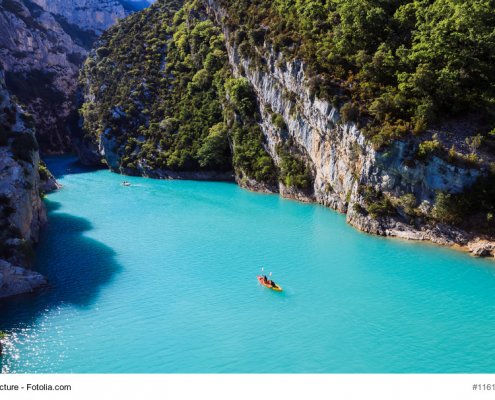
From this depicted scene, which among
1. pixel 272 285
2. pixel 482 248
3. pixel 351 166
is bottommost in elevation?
pixel 272 285

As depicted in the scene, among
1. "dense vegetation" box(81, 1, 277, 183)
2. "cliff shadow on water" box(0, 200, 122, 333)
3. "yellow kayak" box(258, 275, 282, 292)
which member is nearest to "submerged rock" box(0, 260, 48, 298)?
"cliff shadow on water" box(0, 200, 122, 333)

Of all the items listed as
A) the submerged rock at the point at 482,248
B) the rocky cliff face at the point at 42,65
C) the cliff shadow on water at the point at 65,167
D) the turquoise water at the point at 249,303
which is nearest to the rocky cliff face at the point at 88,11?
the rocky cliff face at the point at 42,65

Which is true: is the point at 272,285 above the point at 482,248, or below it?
below

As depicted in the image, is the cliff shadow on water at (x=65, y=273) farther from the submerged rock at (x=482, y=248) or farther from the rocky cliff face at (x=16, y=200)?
the submerged rock at (x=482, y=248)

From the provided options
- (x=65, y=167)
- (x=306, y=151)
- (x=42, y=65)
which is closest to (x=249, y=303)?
(x=306, y=151)

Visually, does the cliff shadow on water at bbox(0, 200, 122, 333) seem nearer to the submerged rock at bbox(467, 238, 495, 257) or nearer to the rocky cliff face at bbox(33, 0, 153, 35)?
the submerged rock at bbox(467, 238, 495, 257)

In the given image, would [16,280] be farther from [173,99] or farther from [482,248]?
[173,99]
